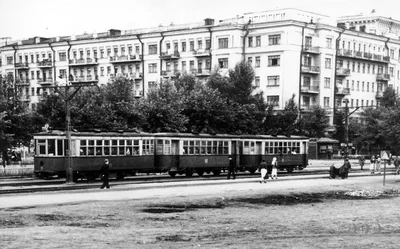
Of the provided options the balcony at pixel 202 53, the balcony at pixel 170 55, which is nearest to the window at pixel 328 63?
the balcony at pixel 202 53

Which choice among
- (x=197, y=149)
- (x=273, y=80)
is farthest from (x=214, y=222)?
(x=273, y=80)

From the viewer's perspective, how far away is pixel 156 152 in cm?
4381

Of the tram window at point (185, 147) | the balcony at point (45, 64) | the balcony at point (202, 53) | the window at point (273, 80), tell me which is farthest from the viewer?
the balcony at point (45, 64)

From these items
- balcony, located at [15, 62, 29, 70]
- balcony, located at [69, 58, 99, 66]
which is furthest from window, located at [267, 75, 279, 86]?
balcony, located at [15, 62, 29, 70]

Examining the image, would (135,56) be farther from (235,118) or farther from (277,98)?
(235,118)

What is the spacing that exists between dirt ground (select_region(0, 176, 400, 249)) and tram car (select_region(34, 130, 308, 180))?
10643 millimetres

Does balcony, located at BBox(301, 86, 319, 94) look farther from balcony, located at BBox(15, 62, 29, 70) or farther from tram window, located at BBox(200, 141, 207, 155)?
balcony, located at BBox(15, 62, 29, 70)

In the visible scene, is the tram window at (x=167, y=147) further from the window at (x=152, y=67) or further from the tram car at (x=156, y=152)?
the window at (x=152, y=67)

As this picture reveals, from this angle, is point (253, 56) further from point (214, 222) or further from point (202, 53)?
point (214, 222)

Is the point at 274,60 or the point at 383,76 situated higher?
the point at 274,60

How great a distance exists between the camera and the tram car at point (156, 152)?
3875 centimetres

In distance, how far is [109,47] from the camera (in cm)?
9800

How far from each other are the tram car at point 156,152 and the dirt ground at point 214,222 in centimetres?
1064

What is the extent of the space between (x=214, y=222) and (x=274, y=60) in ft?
212
